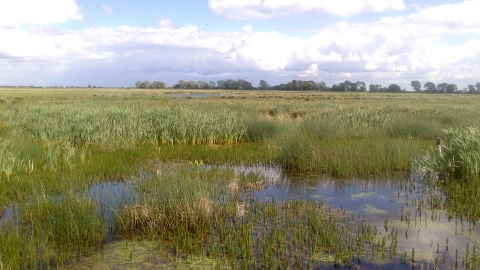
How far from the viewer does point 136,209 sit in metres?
6.62

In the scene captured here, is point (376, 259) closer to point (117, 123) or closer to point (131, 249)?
point (131, 249)

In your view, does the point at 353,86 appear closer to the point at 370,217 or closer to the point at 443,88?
the point at 443,88

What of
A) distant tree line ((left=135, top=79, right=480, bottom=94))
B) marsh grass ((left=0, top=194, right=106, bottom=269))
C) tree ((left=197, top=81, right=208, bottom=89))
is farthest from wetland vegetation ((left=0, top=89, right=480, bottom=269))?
tree ((left=197, top=81, right=208, bottom=89))

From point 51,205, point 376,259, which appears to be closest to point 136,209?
point 51,205

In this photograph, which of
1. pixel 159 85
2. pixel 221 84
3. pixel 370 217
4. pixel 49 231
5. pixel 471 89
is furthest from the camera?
pixel 159 85

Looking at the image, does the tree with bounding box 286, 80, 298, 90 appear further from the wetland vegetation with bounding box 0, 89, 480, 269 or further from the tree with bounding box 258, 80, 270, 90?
the wetland vegetation with bounding box 0, 89, 480, 269

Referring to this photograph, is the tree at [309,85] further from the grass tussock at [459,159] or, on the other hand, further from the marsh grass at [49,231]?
the marsh grass at [49,231]

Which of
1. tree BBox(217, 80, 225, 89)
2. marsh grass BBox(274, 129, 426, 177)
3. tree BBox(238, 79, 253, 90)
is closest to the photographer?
marsh grass BBox(274, 129, 426, 177)

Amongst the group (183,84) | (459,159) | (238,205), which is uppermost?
(183,84)

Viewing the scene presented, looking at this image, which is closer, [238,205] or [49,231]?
[49,231]

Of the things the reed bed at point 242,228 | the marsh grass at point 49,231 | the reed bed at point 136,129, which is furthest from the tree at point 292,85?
the marsh grass at point 49,231

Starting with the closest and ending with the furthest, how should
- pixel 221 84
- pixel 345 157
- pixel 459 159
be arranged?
pixel 459 159, pixel 345 157, pixel 221 84

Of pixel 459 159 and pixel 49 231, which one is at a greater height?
pixel 459 159

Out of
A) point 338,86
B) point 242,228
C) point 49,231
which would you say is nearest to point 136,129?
point 49,231
